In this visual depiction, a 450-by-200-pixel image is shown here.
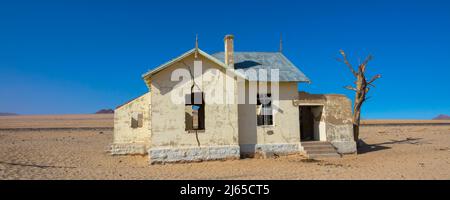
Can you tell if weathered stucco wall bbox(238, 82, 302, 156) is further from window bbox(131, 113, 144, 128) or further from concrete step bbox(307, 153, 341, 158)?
window bbox(131, 113, 144, 128)

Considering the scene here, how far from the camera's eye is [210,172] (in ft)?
43.2

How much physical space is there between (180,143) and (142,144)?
3624 mm

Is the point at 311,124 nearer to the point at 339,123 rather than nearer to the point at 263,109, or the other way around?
the point at 339,123

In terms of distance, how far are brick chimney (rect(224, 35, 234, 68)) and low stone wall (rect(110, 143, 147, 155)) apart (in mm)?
6530

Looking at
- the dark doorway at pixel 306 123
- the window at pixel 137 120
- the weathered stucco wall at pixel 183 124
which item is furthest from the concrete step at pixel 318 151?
the window at pixel 137 120

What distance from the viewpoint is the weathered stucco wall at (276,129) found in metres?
16.5

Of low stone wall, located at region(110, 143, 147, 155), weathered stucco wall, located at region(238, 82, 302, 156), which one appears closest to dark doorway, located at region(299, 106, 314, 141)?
weathered stucco wall, located at region(238, 82, 302, 156)

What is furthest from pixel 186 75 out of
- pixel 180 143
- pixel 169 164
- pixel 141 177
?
pixel 141 177

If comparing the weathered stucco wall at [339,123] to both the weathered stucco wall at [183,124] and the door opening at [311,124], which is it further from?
the weathered stucco wall at [183,124]

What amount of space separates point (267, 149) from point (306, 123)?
418 centimetres

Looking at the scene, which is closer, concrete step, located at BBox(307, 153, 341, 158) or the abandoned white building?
the abandoned white building

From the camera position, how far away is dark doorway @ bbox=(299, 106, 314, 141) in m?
19.2
